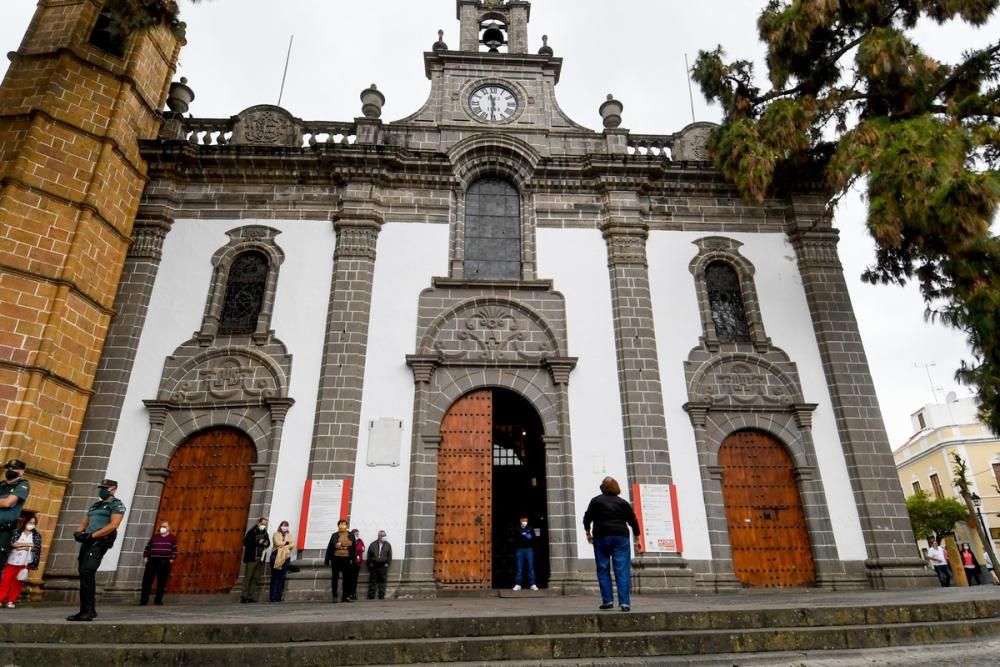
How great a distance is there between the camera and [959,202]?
892 centimetres

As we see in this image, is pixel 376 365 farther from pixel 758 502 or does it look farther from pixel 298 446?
pixel 758 502

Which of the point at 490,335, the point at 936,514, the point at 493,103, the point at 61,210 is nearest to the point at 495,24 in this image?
the point at 493,103

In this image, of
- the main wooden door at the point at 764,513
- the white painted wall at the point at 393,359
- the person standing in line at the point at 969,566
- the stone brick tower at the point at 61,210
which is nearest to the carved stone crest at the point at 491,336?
the white painted wall at the point at 393,359

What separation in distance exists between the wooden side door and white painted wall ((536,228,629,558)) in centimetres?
161

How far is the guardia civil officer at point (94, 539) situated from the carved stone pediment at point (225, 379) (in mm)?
4496

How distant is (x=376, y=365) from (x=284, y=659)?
275 inches

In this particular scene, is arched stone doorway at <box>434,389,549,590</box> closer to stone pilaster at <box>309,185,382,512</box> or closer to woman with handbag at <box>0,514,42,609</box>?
stone pilaster at <box>309,185,382,512</box>

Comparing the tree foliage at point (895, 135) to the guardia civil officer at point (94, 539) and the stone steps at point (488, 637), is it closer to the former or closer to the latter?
the stone steps at point (488, 637)

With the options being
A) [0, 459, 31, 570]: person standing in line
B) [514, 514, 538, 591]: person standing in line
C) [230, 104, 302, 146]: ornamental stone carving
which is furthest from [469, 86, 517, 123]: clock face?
[0, 459, 31, 570]: person standing in line

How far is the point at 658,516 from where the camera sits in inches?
408

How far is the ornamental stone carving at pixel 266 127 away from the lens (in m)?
13.4

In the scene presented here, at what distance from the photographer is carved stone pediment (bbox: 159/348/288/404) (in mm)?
11062

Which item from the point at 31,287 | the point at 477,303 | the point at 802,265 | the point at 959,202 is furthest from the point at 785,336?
the point at 31,287

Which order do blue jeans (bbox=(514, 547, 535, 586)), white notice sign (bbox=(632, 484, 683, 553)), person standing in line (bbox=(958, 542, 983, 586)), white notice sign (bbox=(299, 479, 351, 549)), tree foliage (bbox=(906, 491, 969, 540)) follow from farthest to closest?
tree foliage (bbox=(906, 491, 969, 540)) < person standing in line (bbox=(958, 542, 983, 586)) < blue jeans (bbox=(514, 547, 535, 586)) < white notice sign (bbox=(632, 484, 683, 553)) < white notice sign (bbox=(299, 479, 351, 549))
